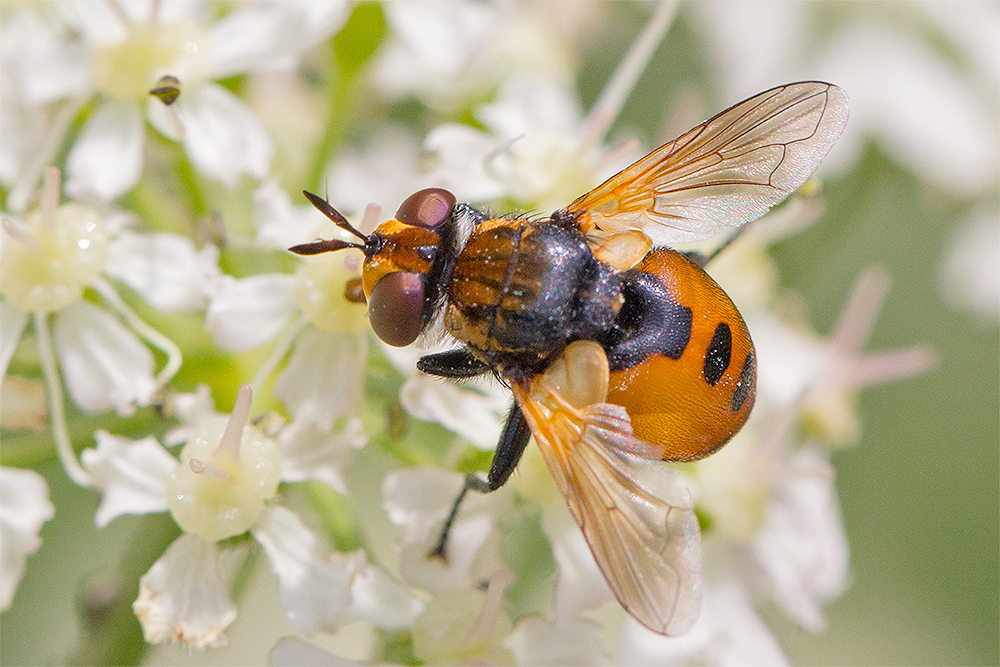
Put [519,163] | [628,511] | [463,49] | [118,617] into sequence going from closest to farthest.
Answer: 1. [628,511]
2. [118,617]
3. [519,163]
4. [463,49]

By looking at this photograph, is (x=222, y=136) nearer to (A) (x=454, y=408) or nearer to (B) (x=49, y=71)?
(B) (x=49, y=71)

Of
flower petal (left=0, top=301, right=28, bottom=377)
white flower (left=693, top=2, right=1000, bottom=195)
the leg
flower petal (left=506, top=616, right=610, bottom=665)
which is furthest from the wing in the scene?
white flower (left=693, top=2, right=1000, bottom=195)

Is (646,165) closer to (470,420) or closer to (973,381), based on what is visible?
(470,420)

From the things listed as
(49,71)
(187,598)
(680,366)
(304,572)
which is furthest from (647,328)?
(49,71)

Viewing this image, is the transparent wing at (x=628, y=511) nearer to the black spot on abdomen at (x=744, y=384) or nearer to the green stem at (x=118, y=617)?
the black spot on abdomen at (x=744, y=384)

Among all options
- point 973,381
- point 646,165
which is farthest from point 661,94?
point 646,165

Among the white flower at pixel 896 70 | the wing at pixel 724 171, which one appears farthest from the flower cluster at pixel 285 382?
the white flower at pixel 896 70

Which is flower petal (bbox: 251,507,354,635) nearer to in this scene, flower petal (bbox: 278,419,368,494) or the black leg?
flower petal (bbox: 278,419,368,494)
